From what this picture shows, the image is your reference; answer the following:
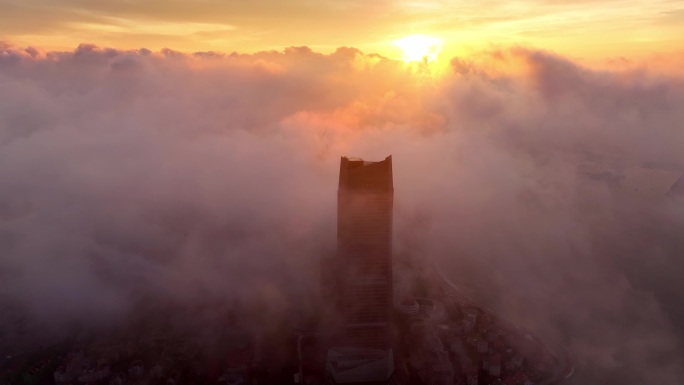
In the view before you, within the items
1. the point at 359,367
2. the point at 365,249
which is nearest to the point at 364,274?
the point at 365,249

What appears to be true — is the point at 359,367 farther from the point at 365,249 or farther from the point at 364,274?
the point at 365,249

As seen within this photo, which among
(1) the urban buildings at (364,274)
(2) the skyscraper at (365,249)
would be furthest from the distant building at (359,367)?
(2) the skyscraper at (365,249)

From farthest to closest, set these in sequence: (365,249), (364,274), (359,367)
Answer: (364,274), (365,249), (359,367)

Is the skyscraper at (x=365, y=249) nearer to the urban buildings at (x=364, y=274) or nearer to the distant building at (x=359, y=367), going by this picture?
the urban buildings at (x=364, y=274)

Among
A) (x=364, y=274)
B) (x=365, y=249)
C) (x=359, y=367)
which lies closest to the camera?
(x=359, y=367)

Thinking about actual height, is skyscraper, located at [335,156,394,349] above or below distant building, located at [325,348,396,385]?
above

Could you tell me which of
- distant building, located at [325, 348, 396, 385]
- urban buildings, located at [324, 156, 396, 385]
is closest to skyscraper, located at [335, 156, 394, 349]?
urban buildings, located at [324, 156, 396, 385]

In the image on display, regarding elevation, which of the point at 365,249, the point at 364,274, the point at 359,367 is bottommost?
the point at 359,367

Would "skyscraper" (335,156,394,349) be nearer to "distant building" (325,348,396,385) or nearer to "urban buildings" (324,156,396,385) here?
"urban buildings" (324,156,396,385)

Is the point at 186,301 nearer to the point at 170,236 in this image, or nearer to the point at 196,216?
the point at 170,236
